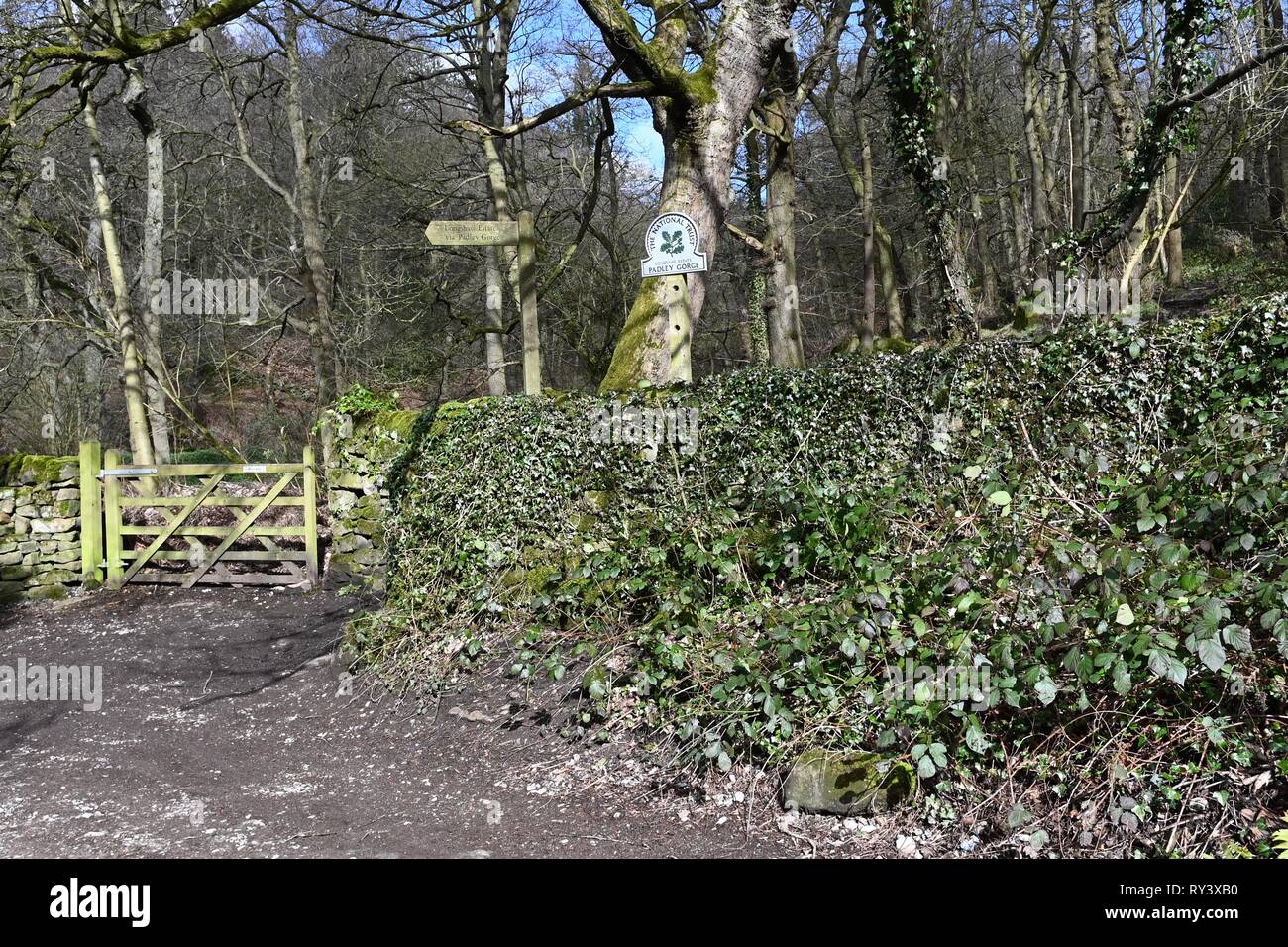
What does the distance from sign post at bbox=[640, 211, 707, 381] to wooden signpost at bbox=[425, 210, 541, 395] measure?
4.42ft

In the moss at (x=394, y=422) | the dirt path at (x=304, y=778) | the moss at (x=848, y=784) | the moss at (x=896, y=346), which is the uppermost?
the moss at (x=896, y=346)

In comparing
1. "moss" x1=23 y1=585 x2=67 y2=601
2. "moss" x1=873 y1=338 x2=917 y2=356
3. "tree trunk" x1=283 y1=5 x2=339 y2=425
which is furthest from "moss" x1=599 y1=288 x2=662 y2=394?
"tree trunk" x1=283 y1=5 x2=339 y2=425

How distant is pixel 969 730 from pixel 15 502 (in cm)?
1135

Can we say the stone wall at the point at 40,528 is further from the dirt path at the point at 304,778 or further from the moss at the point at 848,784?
the moss at the point at 848,784

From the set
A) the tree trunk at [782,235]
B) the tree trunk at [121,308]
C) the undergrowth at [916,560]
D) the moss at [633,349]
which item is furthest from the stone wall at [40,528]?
the tree trunk at [782,235]

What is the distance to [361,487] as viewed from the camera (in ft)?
32.1

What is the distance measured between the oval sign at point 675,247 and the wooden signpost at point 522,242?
1467 millimetres

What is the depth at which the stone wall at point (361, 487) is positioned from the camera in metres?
9.45

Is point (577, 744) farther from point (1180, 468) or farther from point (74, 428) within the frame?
point (74, 428)

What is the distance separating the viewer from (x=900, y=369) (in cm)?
627

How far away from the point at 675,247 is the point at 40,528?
340 inches

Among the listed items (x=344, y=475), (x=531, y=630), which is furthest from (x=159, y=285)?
(x=531, y=630)

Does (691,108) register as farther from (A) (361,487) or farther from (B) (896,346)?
(A) (361,487)


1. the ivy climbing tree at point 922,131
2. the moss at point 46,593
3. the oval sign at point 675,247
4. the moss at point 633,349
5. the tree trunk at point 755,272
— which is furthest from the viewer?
the tree trunk at point 755,272
